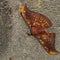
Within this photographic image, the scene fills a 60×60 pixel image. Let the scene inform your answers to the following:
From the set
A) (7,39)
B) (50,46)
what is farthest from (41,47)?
(7,39)

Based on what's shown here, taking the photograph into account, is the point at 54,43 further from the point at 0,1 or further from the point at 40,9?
the point at 0,1

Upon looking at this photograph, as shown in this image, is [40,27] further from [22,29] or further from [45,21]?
[22,29]

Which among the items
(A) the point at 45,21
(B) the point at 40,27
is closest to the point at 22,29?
(B) the point at 40,27

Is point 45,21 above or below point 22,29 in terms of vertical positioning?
above
